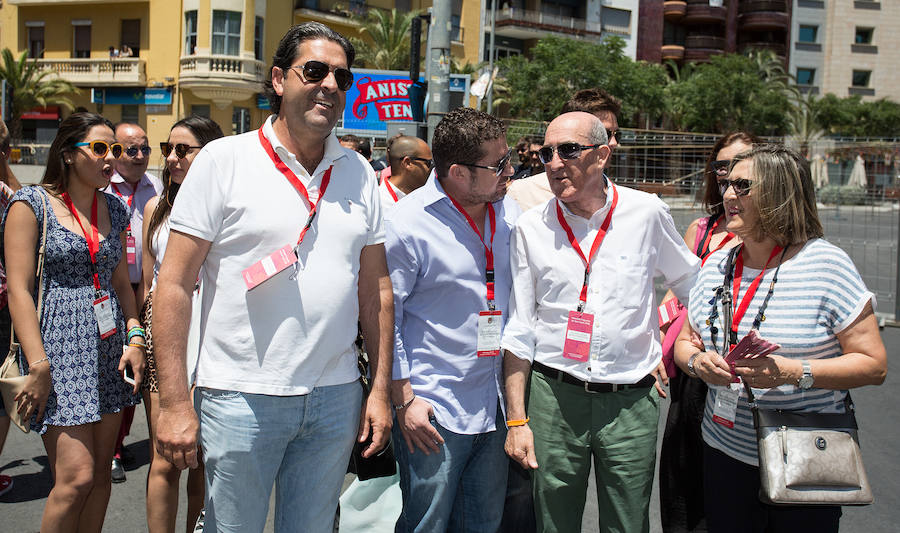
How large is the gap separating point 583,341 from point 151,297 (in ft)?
7.46

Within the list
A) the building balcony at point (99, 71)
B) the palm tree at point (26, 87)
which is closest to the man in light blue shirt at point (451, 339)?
the building balcony at point (99, 71)

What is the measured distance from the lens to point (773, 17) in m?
48.9

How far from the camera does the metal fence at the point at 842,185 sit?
10312mm

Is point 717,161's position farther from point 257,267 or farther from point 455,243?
point 257,267

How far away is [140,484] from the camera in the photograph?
4.60 m

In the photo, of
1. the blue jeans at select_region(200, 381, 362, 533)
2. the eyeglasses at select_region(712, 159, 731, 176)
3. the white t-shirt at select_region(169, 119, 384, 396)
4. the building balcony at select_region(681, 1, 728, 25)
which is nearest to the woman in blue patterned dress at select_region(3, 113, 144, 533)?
the blue jeans at select_region(200, 381, 362, 533)

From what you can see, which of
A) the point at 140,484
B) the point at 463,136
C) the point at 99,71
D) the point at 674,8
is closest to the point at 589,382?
the point at 463,136

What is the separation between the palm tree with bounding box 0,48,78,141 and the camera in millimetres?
33284

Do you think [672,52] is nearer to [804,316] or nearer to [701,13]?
[701,13]

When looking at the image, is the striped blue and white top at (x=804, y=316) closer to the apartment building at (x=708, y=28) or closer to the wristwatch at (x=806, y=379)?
the wristwatch at (x=806, y=379)

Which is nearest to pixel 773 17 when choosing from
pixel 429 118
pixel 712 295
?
pixel 429 118

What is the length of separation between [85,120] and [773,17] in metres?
53.8

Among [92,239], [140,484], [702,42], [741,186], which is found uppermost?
[702,42]

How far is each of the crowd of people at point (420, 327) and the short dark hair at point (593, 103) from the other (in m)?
1.11
